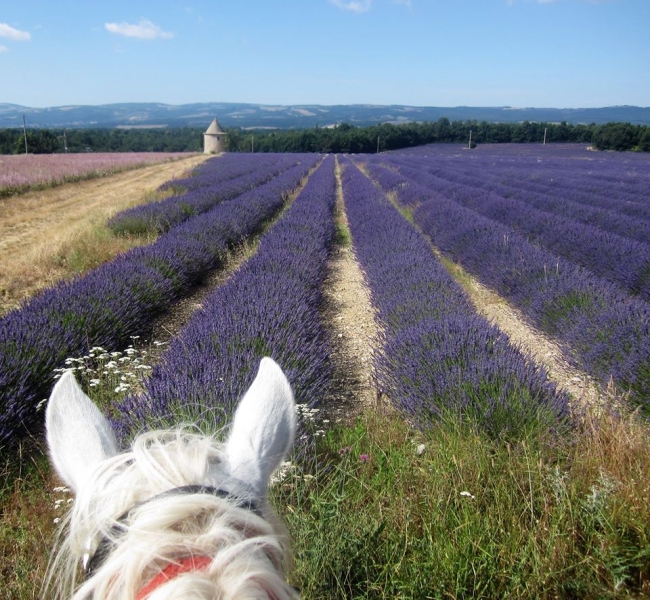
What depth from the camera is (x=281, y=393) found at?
88 centimetres

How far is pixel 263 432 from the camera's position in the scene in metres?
0.85

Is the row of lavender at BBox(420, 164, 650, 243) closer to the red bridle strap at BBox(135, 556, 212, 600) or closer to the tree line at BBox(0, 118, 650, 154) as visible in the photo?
the red bridle strap at BBox(135, 556, 212, 600)

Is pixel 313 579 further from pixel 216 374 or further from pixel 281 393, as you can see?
pixel 216 374

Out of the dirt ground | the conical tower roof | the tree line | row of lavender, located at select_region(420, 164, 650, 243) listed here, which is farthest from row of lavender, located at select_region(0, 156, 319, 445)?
the conical tower roof

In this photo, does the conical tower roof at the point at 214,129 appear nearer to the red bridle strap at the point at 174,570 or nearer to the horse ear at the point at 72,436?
the horse ear at the point at 72,436

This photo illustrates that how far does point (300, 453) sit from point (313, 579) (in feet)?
2.10

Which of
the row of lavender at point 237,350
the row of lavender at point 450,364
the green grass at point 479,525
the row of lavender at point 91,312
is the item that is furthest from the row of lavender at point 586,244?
the row of lavender at point 91,312

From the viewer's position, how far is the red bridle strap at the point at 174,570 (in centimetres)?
63

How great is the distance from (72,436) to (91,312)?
3565 mm

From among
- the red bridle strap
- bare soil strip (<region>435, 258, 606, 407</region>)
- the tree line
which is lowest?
the tree line

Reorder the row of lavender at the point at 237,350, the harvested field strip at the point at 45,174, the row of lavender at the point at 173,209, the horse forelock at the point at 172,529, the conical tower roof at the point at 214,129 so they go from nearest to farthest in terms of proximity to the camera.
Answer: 1. the horse forelock at the point at 172,529
2. the row of lavender at the point at 237,350
3. the row of lavender at the point at 173,209
4. the harvested field strip at the point at 45,174
5. the conical tower roof at the point at 214,129

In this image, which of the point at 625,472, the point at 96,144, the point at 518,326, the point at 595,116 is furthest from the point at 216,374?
the point at 595,116

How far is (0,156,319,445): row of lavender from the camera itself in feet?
9.82

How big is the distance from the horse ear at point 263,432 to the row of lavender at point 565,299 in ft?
8.99
